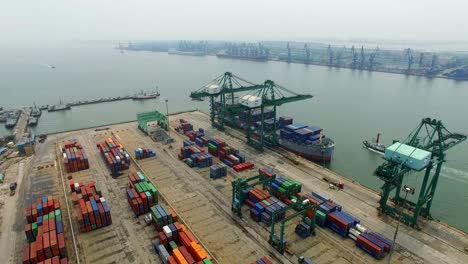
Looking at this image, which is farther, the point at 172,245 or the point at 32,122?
the point at 32,122

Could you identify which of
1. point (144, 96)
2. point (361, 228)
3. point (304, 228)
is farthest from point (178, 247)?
point (144, 96)

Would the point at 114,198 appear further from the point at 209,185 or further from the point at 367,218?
the point at 367,218

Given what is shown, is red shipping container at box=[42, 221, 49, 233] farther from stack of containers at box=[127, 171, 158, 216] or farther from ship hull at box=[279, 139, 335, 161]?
ship hull at box=[279, 139, 335, 161]

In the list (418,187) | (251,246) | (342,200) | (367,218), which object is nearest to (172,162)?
(251,246)

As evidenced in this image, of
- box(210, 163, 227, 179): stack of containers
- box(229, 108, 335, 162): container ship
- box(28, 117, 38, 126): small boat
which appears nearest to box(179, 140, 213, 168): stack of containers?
box(210, 163, 227, 179): stack of containers

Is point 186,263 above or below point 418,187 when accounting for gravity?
above

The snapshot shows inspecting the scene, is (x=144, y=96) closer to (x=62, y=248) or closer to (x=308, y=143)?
(x=308, y=143)

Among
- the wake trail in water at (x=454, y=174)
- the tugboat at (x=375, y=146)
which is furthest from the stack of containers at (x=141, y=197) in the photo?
the wake trail in water at (x=454, y=174)
